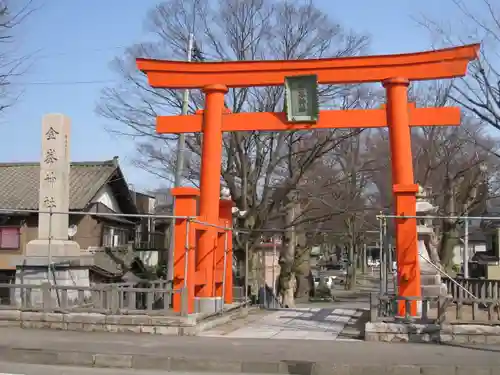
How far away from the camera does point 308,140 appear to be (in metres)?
22.5

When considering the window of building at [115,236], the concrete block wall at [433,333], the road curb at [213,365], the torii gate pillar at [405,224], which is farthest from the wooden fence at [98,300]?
the window of building at [115,236]

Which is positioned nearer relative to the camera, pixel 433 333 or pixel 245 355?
pixel 245 355

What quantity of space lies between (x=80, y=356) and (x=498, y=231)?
19.8m

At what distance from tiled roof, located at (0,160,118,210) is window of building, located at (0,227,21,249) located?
113 centimetres

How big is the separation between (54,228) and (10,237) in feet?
49.7

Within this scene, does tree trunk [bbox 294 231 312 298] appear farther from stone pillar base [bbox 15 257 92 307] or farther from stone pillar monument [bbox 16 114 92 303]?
stone pillar base [bbox 15 257 92 307]

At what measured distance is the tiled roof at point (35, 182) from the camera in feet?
96.4

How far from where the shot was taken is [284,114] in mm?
14383

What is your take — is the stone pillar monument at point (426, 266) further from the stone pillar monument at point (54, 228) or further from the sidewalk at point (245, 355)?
the stone pillar monument at point (54, 228)

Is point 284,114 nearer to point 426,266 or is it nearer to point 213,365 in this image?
point 426,266

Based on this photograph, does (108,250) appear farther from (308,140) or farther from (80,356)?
(80,356)

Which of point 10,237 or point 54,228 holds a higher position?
point 54,228

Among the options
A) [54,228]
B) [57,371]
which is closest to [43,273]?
[54,228]

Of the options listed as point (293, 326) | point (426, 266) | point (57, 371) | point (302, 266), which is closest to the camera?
point (57, 371)
